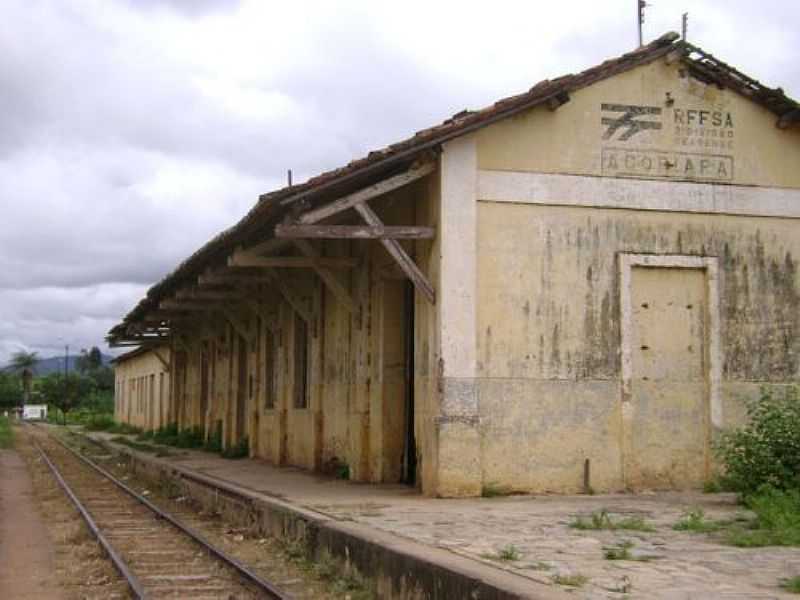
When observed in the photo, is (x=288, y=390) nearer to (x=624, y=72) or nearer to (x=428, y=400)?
(x=428, y=400)

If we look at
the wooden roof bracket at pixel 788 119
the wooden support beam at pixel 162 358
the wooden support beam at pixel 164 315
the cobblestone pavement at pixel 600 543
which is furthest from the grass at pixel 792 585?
the wooden support beam at pixel 162 358

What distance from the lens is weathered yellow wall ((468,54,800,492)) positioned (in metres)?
12.8

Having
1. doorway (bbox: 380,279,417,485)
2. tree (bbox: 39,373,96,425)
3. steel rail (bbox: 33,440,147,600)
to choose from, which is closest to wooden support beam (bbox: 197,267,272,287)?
steel rail (bbox: 33,440,147,600)

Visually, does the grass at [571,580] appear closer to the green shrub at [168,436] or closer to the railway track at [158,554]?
the railway track at [158,554]

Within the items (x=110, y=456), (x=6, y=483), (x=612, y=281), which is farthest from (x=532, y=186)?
(x=110, y=456)

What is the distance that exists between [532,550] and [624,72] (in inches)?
291

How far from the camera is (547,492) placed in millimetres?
12797

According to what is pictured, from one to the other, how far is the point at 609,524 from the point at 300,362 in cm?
1061

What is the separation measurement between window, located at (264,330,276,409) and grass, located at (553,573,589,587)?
50.1 feet

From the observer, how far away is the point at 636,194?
13.4 meters

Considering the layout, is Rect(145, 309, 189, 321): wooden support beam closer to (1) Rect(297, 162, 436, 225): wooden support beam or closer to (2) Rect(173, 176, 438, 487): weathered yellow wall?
(2) Rect(173, 176, 438, 487): weathered yellow wall

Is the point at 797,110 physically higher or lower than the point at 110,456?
higher

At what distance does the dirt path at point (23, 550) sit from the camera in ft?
30.6

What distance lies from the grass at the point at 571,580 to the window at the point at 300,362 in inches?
503
